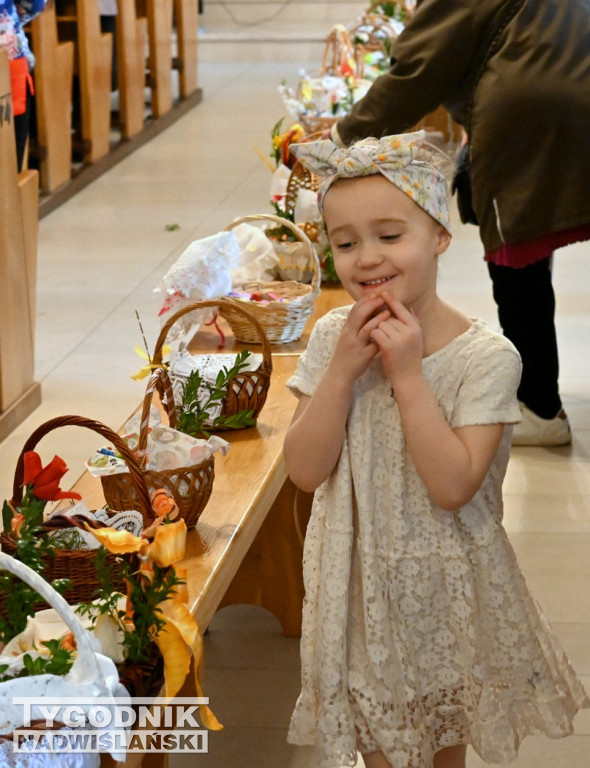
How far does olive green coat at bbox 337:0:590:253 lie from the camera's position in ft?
11.0

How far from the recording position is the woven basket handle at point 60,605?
146 cm

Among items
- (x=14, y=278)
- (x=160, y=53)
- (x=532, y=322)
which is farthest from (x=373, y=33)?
(x=532, y=322)

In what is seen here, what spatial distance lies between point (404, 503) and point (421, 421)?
0.15 meters

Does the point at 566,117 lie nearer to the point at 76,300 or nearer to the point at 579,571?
the point at 579,571

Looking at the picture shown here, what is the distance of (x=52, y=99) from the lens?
7.29m

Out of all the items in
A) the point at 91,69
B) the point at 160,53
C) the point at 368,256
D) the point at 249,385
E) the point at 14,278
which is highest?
the point at 368,256

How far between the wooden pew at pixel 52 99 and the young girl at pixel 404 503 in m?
5.66

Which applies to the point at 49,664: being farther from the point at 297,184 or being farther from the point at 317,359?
the point at 297,184

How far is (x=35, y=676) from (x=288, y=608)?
1.43 meters

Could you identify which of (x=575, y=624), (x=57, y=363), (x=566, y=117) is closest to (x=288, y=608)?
(x=575, y=624)

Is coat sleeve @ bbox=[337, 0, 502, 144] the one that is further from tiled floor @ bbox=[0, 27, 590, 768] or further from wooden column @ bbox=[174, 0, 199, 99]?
wooden column @ bbox=[174, 0, 199, 99]

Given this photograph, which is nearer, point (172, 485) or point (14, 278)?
point (172, 485)

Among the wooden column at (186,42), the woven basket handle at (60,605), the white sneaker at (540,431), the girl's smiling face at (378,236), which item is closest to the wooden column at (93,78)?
the wooden column at (186,42)

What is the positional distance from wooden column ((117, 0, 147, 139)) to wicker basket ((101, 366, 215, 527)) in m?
6.95
